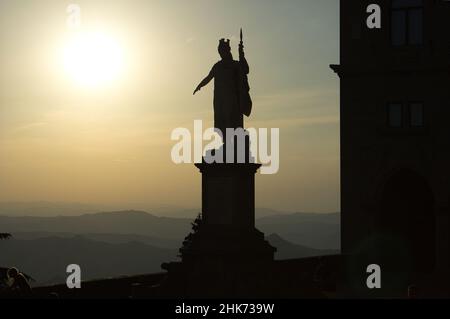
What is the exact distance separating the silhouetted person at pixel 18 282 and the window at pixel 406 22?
16.4 meters

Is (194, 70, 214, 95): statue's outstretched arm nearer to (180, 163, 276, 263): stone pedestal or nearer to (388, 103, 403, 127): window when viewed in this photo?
(180, 163, 276, 263): stone pedestal

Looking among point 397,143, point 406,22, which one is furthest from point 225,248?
point 406,22

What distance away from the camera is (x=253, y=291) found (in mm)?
24953

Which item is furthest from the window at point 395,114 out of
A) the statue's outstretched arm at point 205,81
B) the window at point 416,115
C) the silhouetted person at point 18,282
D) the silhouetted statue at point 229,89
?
the silhouetted person at point 18,282

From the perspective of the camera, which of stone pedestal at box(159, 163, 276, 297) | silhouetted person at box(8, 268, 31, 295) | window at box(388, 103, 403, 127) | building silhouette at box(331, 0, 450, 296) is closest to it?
silhouetted person at box(8, 268, 31, 295)

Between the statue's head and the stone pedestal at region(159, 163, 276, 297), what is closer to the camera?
the stone pedestal at region(159, 163, 276, 297)

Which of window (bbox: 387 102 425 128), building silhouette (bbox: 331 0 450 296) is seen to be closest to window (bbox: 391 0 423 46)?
building silhouette (bbox: 331 0 450 296)

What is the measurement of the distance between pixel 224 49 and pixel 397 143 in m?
8.56

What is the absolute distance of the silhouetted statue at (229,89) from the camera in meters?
26.3

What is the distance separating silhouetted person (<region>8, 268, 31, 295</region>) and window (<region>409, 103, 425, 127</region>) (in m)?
15.7

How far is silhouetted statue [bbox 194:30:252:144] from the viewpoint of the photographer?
26312mm

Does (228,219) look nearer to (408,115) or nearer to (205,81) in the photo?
(205,81)

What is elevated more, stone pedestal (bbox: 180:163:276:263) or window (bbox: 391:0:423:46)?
window (bbox: 391:0:423:46)
